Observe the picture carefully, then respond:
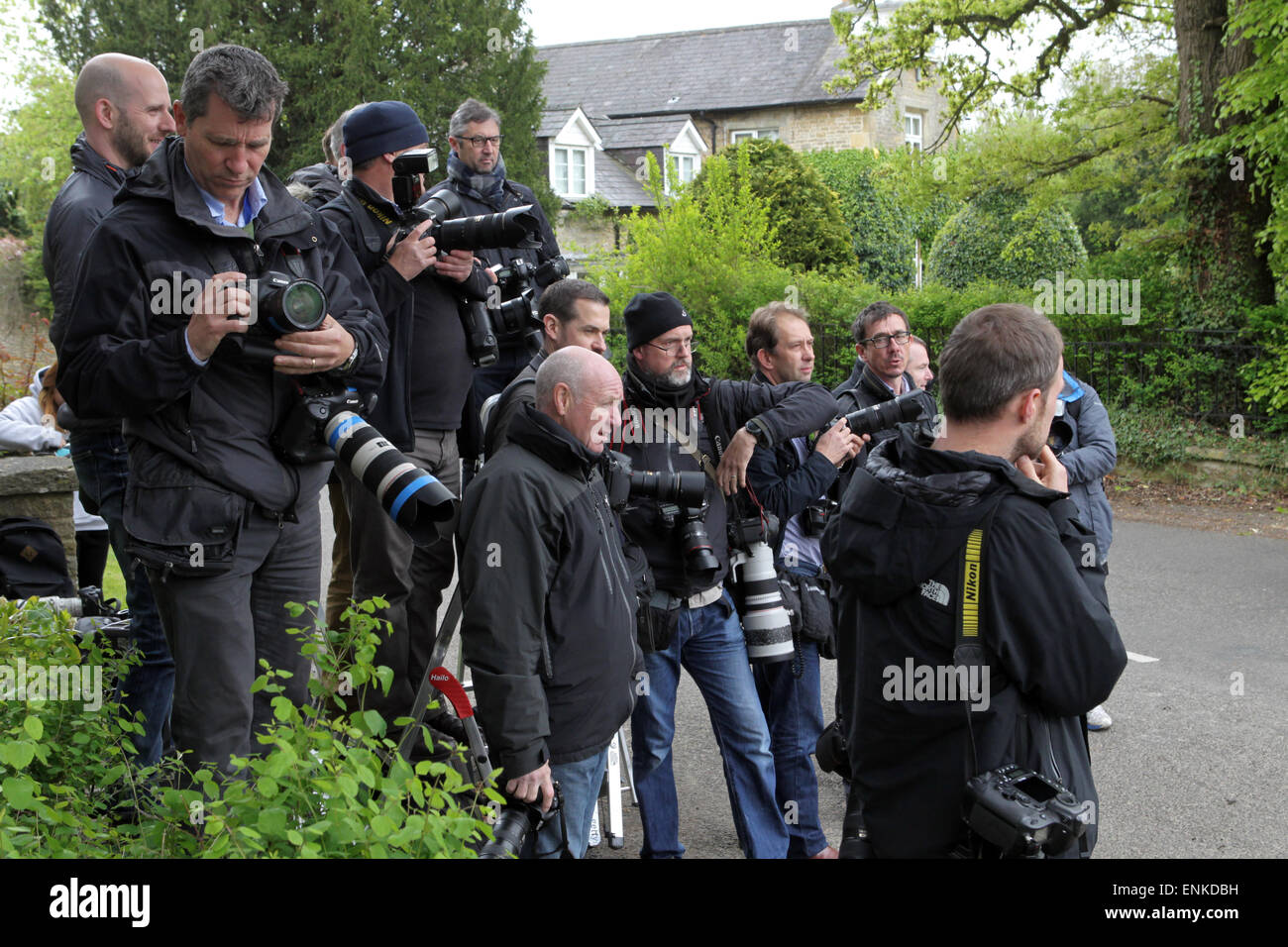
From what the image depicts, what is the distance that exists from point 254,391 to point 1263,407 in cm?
1134

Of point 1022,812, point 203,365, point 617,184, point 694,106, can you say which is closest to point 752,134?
point 694,106

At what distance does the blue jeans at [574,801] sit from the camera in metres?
3.55

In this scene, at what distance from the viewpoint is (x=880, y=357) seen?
17.9 ft

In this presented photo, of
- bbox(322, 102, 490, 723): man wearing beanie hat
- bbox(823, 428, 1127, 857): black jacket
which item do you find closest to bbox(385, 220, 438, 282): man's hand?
bbox(322, 102, 490, 723): man wearing beanie hat

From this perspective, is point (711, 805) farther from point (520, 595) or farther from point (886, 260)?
point (886, 260)

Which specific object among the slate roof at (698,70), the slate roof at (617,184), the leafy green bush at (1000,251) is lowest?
the leafy green bush at (1000,251)

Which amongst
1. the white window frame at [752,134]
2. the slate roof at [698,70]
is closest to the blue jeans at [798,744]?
the slate roof at [698,70]

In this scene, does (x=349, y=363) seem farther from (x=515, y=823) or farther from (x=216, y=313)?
(x=515, y=823)

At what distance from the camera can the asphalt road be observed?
5.00 meters

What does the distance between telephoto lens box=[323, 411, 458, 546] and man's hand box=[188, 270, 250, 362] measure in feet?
1.40

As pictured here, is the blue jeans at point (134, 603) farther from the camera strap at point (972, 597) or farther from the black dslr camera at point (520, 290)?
the camera strap at point (972, 597)
